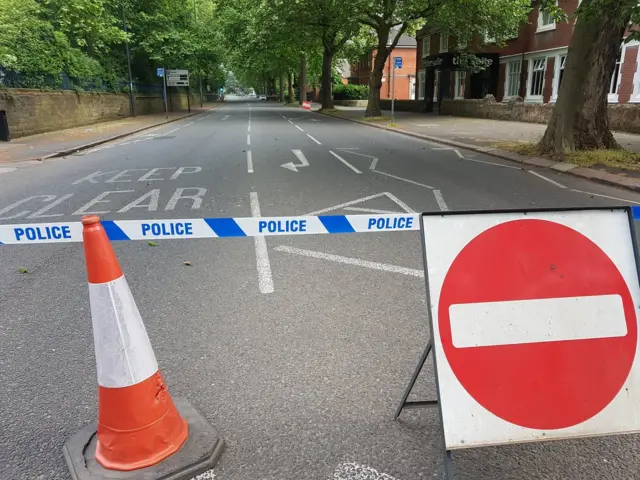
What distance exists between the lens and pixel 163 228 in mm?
2932

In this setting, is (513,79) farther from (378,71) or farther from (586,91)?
(586,91)

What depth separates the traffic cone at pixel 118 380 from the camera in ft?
7.45

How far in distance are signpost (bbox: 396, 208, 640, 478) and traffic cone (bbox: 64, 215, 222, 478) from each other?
130 cm

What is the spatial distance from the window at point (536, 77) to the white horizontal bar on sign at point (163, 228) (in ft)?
97.3

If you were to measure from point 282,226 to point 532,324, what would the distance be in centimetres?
154

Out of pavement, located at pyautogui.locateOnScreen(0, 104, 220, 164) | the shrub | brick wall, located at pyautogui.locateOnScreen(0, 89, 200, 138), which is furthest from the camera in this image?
the shrub

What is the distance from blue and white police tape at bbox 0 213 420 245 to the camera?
285cm

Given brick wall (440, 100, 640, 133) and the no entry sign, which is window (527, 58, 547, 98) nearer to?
brick wall (440, 100, 640, 133)

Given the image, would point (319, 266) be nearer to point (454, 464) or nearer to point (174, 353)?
point (174, 353)

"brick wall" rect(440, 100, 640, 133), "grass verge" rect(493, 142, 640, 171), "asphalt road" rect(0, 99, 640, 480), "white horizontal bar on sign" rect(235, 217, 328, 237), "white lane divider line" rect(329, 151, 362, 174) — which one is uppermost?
"brick wall" rect(440, 100, 640, 133)

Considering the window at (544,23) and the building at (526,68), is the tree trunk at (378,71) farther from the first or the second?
the window at (544,23)

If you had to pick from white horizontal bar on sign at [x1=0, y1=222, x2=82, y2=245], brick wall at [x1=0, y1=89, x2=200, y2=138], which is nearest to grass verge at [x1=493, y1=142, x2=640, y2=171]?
white horizontal bar on sign at [x1=0, y1=222, x2=82, y2=245]

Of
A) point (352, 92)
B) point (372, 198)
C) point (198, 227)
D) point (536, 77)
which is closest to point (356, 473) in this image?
point (198, 227)

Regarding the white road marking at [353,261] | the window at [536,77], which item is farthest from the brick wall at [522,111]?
the white road marking at [353,261]
